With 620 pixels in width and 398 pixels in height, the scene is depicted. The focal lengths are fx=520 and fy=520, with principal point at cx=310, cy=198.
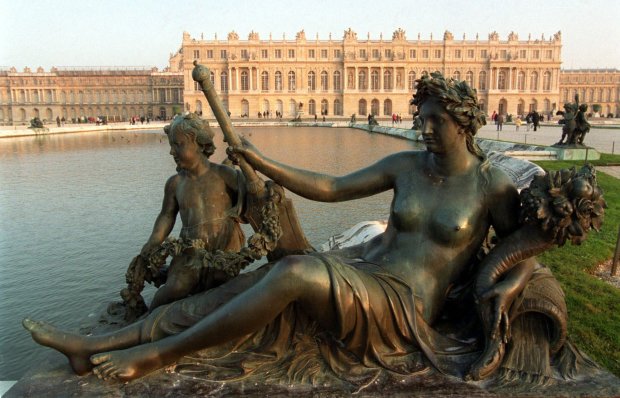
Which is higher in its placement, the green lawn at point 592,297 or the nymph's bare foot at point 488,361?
the nymph's bare foot at point 488,361

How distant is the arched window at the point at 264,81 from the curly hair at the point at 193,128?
2608 inches

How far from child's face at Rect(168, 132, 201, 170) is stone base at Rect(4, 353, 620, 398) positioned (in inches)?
38.5

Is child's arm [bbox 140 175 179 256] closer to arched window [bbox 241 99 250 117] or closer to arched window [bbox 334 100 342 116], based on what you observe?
arched window [bbox 334 100 342 116]

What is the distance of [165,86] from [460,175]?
75.6 metres

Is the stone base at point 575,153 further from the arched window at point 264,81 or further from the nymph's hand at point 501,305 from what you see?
the arched window at point 264,81

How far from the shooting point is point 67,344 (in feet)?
6.89

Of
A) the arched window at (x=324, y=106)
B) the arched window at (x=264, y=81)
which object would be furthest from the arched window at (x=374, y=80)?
the arched window at (x=264, y=81)

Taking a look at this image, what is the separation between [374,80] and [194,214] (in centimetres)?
6679

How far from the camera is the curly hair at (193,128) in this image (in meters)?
2.47

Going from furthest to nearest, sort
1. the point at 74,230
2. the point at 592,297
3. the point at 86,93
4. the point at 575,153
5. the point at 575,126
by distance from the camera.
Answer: the point at 86,93 < the point at 575,126 < the point at 575,153 < the point at 74,230 < the point at 592,297

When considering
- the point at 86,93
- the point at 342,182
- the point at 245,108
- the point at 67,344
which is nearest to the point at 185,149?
the point at 342,182

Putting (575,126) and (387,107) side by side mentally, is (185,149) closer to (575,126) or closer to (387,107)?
(575,126)

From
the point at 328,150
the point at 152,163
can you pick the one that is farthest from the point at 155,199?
the point at 328,150

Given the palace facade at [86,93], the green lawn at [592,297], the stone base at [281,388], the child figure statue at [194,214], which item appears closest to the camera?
the stone base at [281,388]
